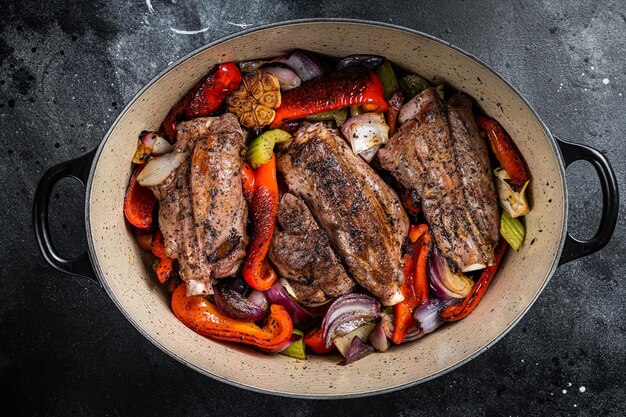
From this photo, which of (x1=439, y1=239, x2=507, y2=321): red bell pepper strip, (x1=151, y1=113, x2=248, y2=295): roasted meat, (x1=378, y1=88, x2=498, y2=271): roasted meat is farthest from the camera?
(x1=439, y1=239, x2=507, y2=321): red bell pepper strip

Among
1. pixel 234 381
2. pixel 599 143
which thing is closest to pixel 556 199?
pixel 599 143

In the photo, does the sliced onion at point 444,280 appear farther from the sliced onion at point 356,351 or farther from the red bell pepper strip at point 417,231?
the sliced onion at point 356,351

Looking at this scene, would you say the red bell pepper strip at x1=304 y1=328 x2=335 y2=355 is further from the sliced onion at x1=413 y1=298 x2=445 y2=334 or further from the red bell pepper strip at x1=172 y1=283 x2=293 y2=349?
the sliced onion at x1=413 y1=298 x2=445 y2=334

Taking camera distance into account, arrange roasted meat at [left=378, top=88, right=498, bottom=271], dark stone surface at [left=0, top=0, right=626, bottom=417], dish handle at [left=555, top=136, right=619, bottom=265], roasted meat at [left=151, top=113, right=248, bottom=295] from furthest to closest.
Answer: dark stone surface at [left=0, top=0, right=626, bottom=417] < roasted meat at [left=378, top=88, right=498, bottom=271] < roasted meat at [left=151, top=113, right=248, bottom=295] < dish handle at [left=555, top=136, right=619, bottom=265]

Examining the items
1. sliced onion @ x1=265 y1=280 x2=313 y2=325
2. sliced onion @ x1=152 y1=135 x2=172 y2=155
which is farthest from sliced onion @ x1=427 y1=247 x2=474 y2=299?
sliced onion @ x1=152 y1=135 x2=172 y2=155

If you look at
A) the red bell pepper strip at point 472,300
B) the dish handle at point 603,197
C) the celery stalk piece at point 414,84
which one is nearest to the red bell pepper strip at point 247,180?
the celery stalk piece at point 414,84

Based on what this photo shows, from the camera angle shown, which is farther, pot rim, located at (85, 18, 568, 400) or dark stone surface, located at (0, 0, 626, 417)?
dark stone surface, located at (0, 0, 626, 417)
